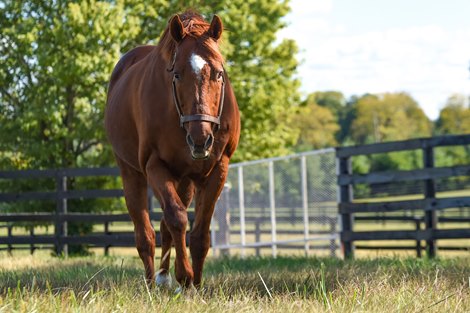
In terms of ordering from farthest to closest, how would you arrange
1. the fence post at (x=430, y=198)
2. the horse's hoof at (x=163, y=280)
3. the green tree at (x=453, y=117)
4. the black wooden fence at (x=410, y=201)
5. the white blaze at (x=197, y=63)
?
the green tree at (x=453, y=117) < the fence post at (x=430, y=198) < the black wooden fence at (x=410, y=201) < the horse's hoof at (x=163, y=280) < the white blaze at (x=197, y=63)

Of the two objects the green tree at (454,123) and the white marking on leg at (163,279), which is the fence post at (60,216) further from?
the green tree at (454,123)

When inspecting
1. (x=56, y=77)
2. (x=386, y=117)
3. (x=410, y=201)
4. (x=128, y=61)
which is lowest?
(x=410, y=201)

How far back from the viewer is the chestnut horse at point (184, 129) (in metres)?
5.29

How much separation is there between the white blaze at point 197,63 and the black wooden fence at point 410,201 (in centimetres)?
590

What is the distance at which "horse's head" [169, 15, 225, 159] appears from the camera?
203 inches

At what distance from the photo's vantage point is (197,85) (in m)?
5.27

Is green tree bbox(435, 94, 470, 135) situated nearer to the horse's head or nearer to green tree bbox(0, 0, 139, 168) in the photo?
green tree bbox(0, 0, 139, 168)

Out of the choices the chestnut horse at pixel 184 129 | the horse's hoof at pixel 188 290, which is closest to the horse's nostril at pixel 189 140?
the chestnut horse at pixel 184 129

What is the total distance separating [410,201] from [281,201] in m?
5.29

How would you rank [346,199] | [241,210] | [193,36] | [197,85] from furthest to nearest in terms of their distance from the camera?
[241,210] < [346,199] < [193,36] < [197,85]

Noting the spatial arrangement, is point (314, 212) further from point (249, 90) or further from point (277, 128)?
point (277, 128)

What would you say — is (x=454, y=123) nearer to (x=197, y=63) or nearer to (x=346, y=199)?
(x=346, y=199)

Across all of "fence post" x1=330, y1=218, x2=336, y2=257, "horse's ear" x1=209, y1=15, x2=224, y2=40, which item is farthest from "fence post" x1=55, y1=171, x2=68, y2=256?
"horse's ear" x1=209, y1=15, x2=224, y2=40

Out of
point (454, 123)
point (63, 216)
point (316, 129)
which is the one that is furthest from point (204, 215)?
point (454, 123)
